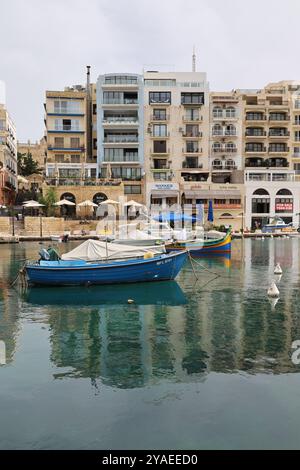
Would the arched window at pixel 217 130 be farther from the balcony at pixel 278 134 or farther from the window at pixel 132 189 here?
the window at pixel 132 189

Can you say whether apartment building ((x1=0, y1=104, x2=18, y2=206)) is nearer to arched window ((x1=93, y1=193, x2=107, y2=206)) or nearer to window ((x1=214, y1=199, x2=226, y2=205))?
arched window ((x1=93, y1=193, x2=107, y2=206))

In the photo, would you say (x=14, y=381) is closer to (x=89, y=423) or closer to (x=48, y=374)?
(x=48, y=374)

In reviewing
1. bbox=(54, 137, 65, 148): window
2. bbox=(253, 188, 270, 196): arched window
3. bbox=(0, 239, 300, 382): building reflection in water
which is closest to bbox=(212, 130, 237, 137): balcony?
bbox=(253, 188, 270, 196): arched window

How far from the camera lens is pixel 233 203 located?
68188 millimetres

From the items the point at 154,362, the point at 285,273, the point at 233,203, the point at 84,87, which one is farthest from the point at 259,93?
the point at 154,362

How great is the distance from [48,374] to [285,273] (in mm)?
21332

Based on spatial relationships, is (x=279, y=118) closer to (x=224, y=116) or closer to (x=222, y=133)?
(x=224, y=116)

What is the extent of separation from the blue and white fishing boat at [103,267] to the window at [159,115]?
47268 mm

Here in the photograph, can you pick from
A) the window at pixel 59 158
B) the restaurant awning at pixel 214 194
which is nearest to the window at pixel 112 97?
the window at pixel 59 158

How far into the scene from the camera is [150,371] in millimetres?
12617

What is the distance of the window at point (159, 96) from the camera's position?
232ft

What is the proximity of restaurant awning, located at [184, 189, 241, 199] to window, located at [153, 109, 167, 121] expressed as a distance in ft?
41.4

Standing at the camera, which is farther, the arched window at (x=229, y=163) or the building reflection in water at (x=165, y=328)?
the arched window at (x=229, y=163)

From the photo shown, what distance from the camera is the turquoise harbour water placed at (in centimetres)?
938
